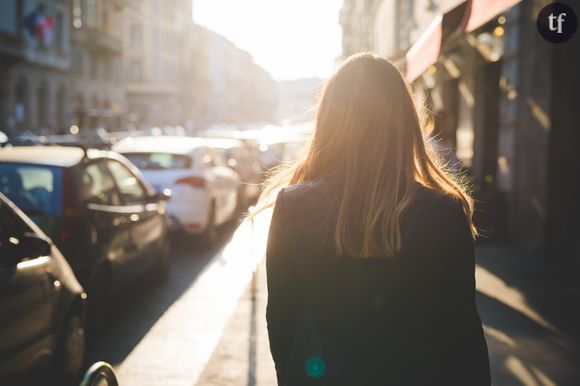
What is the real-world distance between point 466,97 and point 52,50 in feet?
108

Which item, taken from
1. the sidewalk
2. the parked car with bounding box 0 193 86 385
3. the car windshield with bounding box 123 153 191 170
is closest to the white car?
the car windshield with bounding box 123 153 191 170

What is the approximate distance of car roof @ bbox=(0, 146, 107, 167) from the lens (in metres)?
6.76

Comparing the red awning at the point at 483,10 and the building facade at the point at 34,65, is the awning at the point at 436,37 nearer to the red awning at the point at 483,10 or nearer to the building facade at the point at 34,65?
the red awning at the point at 483,10

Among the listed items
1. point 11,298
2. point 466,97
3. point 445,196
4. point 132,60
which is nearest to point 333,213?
point 445,196

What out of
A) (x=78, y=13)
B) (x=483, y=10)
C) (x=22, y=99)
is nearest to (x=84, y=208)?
(x=483, y=10)

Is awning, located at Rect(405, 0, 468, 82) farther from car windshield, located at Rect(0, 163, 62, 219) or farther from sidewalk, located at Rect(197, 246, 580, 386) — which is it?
car windshield, located at Rect(0, 163, 62, 219)

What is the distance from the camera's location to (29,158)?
22.5 ft

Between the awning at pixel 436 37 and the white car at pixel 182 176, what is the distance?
4210mm

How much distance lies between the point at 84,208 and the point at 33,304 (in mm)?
2206

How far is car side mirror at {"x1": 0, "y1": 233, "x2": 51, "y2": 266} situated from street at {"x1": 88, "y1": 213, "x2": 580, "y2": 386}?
121 centimetres

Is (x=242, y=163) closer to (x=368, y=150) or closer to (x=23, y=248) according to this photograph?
(x=23, y=248)

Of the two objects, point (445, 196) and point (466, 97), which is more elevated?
point (466, 97)

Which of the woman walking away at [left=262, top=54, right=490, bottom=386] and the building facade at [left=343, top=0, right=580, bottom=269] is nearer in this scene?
the woman walking away at [left=262, top=54, right=490, bottom=386]

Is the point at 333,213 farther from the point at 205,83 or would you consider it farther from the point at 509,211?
the point at 205,83
